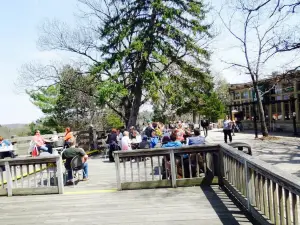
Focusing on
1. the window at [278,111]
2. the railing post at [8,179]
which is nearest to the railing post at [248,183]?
the railing post at [8,179]

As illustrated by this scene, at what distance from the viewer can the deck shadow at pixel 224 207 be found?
167 inches

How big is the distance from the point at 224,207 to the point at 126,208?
1.64 metres

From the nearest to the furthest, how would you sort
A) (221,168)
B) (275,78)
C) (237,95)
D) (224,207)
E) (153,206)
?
(224,207), (153,206), (221,168), (275,78), (237,95)

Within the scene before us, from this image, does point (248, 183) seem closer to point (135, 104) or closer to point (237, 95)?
point (135, 104)

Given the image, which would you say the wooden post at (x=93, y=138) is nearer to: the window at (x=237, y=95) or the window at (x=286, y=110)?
the window at (x=286, y=110)

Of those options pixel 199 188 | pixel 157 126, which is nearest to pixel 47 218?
pixel 199 188

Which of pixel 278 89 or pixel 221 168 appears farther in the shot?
pixel 278 89

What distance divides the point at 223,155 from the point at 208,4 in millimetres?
16149

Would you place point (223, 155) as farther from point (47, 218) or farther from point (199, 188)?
point (47, 218)

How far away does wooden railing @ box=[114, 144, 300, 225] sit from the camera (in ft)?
10.3

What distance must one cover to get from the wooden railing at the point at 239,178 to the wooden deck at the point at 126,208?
0.21m

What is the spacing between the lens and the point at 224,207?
16.0 ft

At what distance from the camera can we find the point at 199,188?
617 centimetres

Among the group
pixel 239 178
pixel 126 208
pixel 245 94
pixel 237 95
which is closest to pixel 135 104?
pixel 126 208
